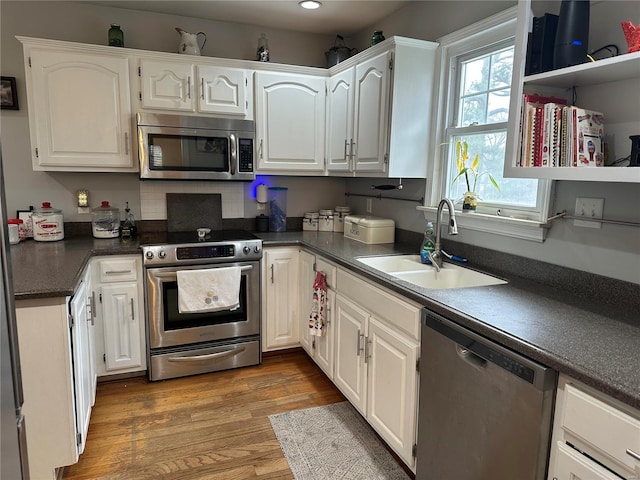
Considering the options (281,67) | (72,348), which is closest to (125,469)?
(72,348)

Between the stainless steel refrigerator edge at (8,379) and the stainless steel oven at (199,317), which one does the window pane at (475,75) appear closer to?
the stainless steel oven at (199,317)

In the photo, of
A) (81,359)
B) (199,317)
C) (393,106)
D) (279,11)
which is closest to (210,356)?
(199,317)

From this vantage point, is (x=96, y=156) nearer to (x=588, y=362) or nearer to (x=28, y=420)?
(x=28, y=420)

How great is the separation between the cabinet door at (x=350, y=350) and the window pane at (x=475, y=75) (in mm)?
1379

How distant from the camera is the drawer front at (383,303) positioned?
1771mm

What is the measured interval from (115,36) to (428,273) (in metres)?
2.51

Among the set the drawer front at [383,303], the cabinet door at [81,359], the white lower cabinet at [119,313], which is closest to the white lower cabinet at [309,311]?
the drawer front at [383,303]

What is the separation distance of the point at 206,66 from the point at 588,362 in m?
2.80

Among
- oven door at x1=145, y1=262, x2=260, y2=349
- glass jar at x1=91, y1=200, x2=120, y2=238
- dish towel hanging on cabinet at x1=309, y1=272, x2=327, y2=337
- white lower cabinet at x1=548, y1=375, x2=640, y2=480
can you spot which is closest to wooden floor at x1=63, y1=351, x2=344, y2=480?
oven door at x1=145, y1=262, x2=260, y2=349

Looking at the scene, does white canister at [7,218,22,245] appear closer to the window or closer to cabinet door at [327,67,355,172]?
cabinet door at [327,67,355,172]

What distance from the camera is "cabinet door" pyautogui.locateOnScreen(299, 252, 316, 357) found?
115 inches

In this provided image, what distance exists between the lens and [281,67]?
310 cm

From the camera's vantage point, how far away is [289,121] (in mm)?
3176

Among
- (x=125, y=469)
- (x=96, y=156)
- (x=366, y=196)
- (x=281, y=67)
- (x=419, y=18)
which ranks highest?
(x=419, y=18)
